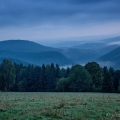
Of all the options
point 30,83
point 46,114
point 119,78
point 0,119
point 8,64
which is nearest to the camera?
point 0,119

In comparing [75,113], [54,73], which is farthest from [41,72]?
[75,113]

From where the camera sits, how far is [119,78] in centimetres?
8894

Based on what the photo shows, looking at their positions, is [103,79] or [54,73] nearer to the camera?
[103,79]

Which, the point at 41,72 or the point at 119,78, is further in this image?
the point at 41,72

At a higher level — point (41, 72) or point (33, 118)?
point (41, 72)

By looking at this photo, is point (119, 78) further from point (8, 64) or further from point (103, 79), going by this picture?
point (8, 64)

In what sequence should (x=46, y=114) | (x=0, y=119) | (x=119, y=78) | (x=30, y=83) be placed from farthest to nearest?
1. (x=30, y=83)
2. (x=119, y=78)
3. (x=46, y=114)
4. (x=0, y=119)

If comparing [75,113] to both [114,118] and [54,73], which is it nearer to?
[114,118]

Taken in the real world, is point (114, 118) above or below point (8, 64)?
below

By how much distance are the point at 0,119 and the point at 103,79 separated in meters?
72.2

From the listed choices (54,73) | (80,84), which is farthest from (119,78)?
(54,73)

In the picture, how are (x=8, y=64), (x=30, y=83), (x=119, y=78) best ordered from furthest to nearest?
(x=30, y=83), (x=119, y=78), (x=8, y=64)

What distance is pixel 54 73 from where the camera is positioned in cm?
10775

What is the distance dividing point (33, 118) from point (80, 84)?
69573 millimetres
